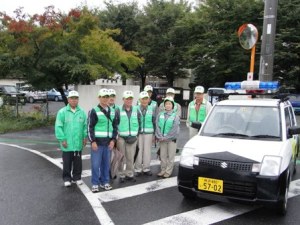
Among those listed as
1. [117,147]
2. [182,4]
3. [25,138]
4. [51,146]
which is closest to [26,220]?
[117,147]

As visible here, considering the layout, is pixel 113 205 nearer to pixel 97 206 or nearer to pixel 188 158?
pixel 97 206

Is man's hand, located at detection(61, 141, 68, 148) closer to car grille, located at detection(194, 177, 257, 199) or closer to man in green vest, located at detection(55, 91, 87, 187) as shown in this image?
man in green vest, located at detection(55, 91, 87, 187)

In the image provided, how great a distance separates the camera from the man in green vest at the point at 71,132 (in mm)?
6469

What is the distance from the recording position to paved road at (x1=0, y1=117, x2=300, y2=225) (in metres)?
5.08

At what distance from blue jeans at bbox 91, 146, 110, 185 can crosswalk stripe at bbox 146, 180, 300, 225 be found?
1.75 m

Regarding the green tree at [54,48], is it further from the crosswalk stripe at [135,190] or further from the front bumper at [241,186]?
the front bumper at [241,186]

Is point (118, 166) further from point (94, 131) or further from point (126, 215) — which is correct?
point (126, 215)

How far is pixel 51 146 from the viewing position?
11242 mm

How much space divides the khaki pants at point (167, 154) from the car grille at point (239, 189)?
2286 millimetres

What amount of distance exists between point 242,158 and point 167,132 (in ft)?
7.60

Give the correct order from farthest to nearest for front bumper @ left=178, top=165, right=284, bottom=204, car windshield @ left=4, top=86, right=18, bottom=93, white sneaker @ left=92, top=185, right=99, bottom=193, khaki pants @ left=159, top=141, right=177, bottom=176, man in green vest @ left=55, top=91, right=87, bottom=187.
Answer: car windshield @ left=4, top=86, right=18, bottom=93 → khaki pants @ left=159, top=141, right=177, bottom=176 → man in green vest @ left=55, top=91, right=87, bottom=187 → white sneaker @ left=92, top=185, right=99, bottom=193 → front bumper @ left=178, top=165, right=284, bottom=204

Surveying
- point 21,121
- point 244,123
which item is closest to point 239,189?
point 244,123

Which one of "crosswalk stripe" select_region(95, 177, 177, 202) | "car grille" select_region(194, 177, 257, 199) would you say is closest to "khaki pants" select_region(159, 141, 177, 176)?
"crosswalk stripe" select_region(95, 177, 177, 202)

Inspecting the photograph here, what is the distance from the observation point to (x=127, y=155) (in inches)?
278
